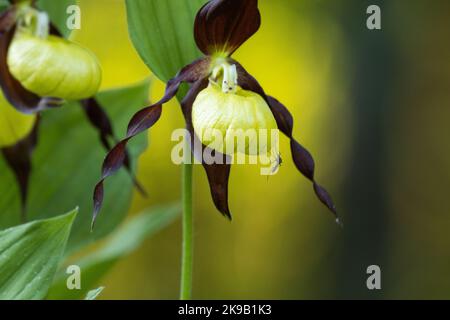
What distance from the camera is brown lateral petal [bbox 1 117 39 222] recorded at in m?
1.40

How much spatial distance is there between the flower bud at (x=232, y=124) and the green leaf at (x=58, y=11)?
540 millimetres

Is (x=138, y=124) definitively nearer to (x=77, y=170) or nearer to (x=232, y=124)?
(x=232, y=124)

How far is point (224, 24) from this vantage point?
3.68 feet

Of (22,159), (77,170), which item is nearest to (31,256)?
(22,159)

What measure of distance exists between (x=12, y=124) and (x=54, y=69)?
9.1 inches

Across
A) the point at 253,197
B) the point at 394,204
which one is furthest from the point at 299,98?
the point at 394,204

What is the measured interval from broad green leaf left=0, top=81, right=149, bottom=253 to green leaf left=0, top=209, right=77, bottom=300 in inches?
20.9

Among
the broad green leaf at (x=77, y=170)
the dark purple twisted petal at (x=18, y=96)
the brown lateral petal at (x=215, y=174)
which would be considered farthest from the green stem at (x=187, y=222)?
the broad green leaf at (x=77, y=170)

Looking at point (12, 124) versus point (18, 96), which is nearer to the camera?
point (18, 96)

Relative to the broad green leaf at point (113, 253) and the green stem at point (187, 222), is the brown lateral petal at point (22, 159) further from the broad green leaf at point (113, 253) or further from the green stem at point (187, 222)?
the green stem at point (187, 222)

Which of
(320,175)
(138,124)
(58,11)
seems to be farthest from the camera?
(320,175)

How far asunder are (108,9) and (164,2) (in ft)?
12.0

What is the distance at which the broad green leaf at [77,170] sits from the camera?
5.37 feet

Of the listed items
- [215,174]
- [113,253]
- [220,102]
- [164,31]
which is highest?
[164,31]
